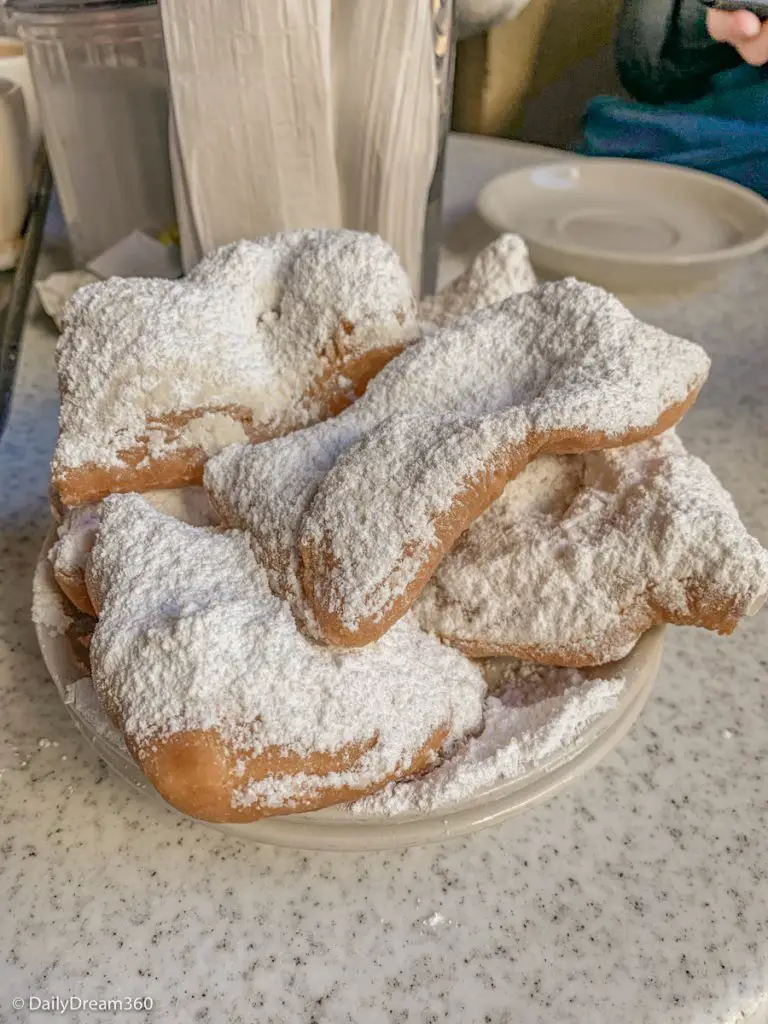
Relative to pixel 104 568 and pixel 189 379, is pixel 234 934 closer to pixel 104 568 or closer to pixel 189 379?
pixel 104 568

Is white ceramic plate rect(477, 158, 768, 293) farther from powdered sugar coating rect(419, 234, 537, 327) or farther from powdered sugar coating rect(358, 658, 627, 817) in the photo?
powdered sugar coating rect(358, 658, 627, 817)

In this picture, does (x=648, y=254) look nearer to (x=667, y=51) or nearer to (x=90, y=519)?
(x=667, y=51)

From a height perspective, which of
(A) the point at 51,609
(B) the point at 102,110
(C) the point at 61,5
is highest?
(C) the point at 61,5

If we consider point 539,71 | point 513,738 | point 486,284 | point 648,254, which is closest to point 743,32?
point 539,71

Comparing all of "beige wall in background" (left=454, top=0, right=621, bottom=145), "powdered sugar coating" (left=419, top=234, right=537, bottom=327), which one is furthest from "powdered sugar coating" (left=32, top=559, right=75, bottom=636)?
"beige wall in background" (left=454, top=0, right=621, bottom=145)

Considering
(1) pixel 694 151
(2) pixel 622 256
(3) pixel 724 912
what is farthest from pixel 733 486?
(1) pixel 694 151

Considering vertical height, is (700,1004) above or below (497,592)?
below
